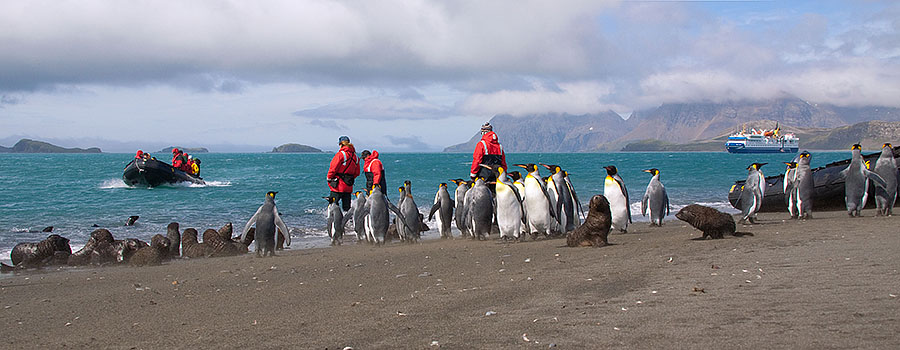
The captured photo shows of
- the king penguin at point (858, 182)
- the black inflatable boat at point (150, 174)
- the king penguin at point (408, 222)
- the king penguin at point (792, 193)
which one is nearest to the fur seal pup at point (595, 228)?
the king penguin at point (408, 222)

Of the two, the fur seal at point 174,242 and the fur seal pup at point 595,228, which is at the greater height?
the fur seal pup at point 595,228

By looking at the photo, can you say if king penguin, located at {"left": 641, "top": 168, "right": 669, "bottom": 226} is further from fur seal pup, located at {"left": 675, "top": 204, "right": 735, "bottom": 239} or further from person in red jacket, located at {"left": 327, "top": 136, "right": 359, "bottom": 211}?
person in red jacket, located at {"left": 327, "top": 136, "right": 359, "bottom": 211}

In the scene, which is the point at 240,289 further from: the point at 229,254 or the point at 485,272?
the point at 229,254

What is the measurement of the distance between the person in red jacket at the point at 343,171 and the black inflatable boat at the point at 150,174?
24.1 m

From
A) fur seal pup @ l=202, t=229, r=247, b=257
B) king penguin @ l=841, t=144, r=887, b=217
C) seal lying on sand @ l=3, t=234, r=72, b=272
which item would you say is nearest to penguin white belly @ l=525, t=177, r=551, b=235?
fur seal pup @ l=202, t=229, r=247, b=257

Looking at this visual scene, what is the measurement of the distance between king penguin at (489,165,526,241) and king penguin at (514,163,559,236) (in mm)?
226

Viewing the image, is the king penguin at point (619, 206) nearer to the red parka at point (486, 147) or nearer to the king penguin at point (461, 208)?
the red parka at point (486, 147)

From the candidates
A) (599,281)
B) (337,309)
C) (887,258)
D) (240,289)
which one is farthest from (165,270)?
(887,258)

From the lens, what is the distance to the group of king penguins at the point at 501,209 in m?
11.3

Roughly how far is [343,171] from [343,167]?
0.32 feet

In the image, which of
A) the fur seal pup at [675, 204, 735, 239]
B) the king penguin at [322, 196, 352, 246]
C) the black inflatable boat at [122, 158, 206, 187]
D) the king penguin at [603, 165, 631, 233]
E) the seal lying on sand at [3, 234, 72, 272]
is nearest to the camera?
the fur seal pup at [675, 204, 735, 239]

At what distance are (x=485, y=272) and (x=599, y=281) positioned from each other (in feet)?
5.21

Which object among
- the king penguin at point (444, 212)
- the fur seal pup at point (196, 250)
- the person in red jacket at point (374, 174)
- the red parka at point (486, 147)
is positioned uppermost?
the red parka at point (486, 147)

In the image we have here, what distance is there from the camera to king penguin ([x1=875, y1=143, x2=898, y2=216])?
12711mm
